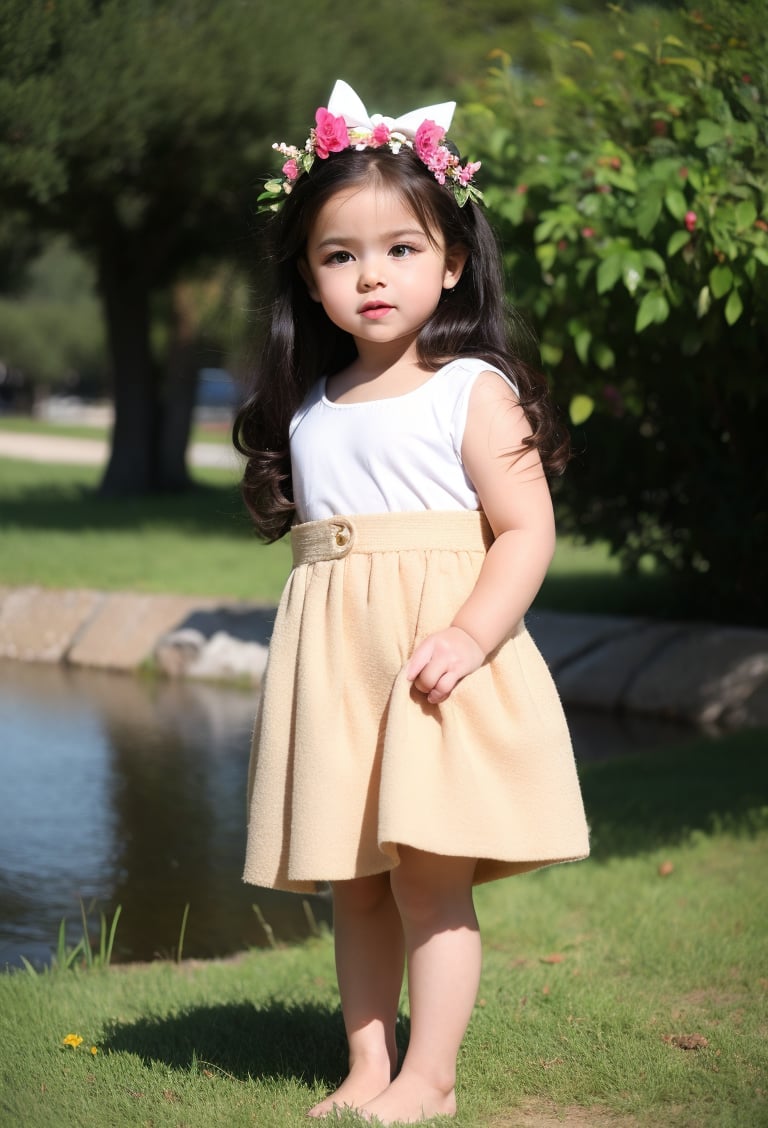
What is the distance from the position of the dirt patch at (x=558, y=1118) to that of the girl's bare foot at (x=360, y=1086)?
19cm

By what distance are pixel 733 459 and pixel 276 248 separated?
4228 millimetres

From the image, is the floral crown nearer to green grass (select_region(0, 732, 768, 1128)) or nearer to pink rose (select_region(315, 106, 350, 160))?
pink rose (select_region(315, 106, 350, 160))

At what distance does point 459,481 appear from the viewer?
2.37 m

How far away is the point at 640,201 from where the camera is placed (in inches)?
145

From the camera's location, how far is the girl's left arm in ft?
7.37

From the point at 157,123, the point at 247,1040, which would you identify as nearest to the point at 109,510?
the point at 157,123

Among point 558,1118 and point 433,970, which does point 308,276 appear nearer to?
point 433,970

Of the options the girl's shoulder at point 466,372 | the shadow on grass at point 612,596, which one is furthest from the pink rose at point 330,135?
the shadow on grass at point 612,596

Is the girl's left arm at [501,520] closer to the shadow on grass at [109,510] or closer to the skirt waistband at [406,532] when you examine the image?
the skirt waistband at [406,532]

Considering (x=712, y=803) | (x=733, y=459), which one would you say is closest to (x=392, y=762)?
(x=712, y=803)

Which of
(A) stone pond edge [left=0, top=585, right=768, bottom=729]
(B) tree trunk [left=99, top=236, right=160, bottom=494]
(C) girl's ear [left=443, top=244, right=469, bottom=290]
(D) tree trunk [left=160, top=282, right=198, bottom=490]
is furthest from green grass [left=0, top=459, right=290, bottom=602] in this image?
(C) girl's ear [left=443, top=244, right=469, bottom=290]

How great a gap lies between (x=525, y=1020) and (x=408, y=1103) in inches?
25.7

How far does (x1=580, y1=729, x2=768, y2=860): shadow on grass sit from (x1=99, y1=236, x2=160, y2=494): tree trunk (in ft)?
36.0

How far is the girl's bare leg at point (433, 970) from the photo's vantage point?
7.46 feet
